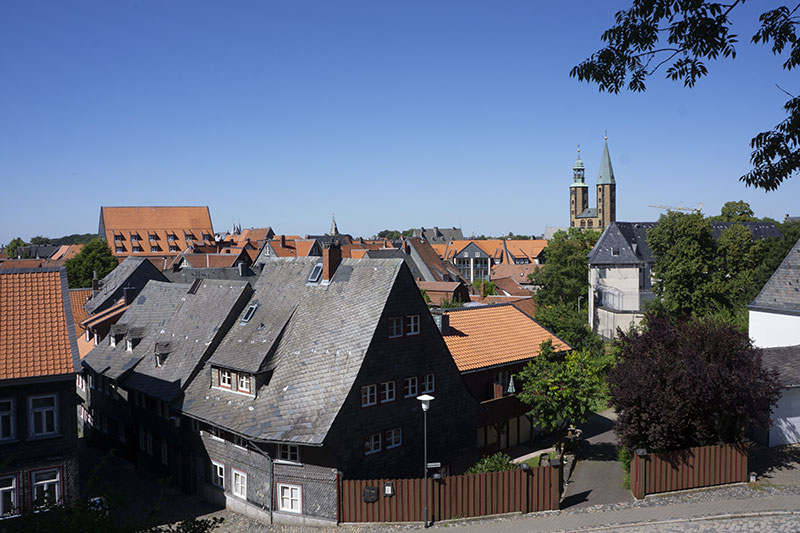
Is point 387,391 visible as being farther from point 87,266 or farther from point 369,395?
point 87,266

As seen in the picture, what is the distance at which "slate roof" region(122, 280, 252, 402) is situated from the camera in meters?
27.3

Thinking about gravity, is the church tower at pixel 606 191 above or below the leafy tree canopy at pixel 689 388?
above

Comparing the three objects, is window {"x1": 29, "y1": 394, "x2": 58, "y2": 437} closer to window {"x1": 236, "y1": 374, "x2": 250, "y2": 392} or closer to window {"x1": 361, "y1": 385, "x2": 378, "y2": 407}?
window {"x1": 236, "y1": 374, "x2": 250, "y2": 392}

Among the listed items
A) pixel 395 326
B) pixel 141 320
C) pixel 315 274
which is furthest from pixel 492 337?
pixel 141 320

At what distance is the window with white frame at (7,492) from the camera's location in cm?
1939

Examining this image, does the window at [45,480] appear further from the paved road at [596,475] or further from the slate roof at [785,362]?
the slate roof at [785,362]

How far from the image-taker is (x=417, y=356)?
81.8 feet

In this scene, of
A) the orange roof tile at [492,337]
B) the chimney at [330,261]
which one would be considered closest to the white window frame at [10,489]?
the chimney at [330,261]

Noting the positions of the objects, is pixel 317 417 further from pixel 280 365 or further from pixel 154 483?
pixel 154 483

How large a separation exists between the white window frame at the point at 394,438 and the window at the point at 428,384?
6.53ft

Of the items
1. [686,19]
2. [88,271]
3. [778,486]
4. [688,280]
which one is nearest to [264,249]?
[88,271]

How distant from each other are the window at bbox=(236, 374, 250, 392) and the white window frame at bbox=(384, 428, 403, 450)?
5820 millimetres

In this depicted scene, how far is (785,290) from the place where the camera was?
1439 inches

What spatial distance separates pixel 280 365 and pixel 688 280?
39.7 meters
